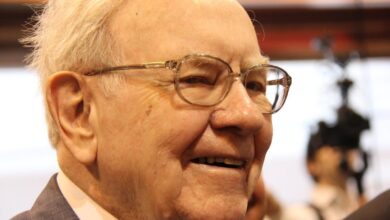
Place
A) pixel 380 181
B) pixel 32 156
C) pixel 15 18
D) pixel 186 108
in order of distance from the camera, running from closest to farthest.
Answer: pixel 186 108 → pixel 32 156 → pixel 15 18 → pixel 380 181

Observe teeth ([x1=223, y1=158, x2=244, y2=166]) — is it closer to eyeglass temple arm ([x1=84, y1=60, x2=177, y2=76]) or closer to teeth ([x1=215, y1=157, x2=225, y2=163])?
teeth ([x1=215, y1=157, x2=225, y2=163])

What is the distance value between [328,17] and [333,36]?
0.16 metres

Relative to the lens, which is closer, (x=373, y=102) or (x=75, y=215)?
(x=75, y=215)

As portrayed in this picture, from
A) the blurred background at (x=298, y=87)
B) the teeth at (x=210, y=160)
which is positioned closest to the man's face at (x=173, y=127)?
the teeth at (x=210, y=160)

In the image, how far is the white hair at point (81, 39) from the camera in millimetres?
1224

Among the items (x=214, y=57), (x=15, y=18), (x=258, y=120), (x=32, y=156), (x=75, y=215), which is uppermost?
(x=15, y=18)

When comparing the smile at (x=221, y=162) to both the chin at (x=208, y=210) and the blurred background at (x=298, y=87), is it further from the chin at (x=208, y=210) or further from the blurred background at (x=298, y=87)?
the blurred background at (x=298, y=87)

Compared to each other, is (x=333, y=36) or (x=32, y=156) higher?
(x=333, y=36)

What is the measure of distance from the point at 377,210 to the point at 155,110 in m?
0.50

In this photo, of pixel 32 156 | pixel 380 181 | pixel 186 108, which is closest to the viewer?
pixel 186 108

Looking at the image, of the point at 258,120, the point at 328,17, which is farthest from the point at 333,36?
the point at 258,120

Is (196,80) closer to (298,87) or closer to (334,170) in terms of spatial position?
(334,170)

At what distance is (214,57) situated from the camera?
3.87 ft

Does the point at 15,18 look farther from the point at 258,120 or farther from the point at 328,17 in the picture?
the point at 258,120
